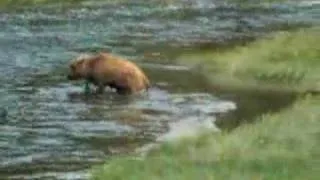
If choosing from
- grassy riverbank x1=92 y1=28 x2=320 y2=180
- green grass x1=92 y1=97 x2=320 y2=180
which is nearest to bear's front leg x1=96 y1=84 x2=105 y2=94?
grassy riverbank x1=92 y1=28 x2=320 y2=180

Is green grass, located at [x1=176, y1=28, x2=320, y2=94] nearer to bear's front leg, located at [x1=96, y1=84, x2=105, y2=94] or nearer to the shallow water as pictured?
the shallow water

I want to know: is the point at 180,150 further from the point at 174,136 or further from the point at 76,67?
the point at 76,67

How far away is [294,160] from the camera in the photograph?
51.1 ft

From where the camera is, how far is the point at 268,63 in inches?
1183

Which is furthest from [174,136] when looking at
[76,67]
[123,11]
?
[123,11]

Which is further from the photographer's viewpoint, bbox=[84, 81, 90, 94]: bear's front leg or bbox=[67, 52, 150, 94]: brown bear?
bbox=[84, 81, 90, 94]: bear's front leg

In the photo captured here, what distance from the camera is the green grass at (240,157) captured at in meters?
15.0

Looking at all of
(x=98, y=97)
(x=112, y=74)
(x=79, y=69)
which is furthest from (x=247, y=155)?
(x=79, y=69)

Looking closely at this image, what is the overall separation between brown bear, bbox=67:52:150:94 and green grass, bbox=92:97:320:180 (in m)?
6.94

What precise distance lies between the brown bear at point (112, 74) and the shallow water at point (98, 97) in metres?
0.30

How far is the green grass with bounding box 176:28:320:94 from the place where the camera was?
27531 mm

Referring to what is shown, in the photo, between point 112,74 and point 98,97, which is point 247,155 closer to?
point 98,97

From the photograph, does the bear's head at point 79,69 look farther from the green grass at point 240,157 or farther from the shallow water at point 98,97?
the green grass at point 240,157

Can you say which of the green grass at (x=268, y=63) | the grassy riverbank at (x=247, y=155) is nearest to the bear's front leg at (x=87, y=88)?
the green grass at (x=268, y=63)
